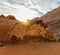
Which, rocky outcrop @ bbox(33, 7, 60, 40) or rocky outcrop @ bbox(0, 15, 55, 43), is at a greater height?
rocky outcrop @ bbox(33, 7, 60, 40)

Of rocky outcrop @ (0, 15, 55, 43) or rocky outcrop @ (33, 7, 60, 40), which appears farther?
rocky outcrop @ (33, 7, 60, 40)

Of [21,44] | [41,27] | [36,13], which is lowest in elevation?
[21,44]

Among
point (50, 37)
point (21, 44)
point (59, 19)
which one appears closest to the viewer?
point (21, 44)

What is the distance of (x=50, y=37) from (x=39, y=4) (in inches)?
249

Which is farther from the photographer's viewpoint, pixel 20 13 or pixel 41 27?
pixel 20 13

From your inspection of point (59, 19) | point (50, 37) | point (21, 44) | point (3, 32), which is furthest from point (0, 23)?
point (59, 19)

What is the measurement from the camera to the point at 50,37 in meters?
5.79

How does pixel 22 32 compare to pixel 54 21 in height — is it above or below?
below

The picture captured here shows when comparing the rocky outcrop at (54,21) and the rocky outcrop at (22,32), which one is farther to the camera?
the rocky outcrop at (54,21)

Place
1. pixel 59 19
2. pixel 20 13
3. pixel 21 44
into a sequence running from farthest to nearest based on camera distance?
pixel 20 13
pixel 59 19
pixel 21 44

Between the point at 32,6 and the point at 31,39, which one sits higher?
the point at 32,6

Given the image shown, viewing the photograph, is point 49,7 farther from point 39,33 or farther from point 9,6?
point 39,33

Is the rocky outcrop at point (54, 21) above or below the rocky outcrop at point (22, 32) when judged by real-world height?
above

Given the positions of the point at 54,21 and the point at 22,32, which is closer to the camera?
the point at 22,32
